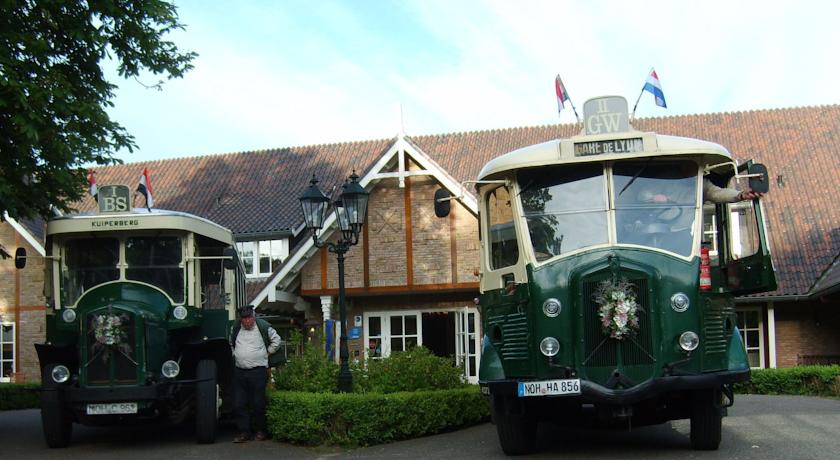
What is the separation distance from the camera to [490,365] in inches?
372

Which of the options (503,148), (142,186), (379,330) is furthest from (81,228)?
(503,148)

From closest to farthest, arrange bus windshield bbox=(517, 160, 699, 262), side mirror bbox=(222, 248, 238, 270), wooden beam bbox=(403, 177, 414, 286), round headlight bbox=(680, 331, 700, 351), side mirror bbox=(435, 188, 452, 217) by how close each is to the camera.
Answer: round headlight bbox=(680, 331, 700, 351) < bus windshield bbox=(517, 160, 699, 262) < side mirror bbox=(435, 188, 452, 217) < side mirror bbox=(222, 248, 238, 270) < wooden beam bbox=(403, 177, 414, 286)

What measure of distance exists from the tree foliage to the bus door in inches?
321

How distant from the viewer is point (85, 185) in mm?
13930

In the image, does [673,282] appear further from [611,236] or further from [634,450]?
[634,450]

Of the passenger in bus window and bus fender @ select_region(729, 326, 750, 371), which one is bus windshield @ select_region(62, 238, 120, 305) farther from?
bus fender @ select_region(729, 326, 750, 371)

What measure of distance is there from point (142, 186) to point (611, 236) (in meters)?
11.5

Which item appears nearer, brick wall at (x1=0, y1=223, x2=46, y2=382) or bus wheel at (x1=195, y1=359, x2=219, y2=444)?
bus wheel at (x1=195, y1=359, x2=219, y2=444)

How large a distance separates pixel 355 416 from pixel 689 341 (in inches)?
176

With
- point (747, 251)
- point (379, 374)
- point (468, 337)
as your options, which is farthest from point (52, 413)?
point (468, 337)

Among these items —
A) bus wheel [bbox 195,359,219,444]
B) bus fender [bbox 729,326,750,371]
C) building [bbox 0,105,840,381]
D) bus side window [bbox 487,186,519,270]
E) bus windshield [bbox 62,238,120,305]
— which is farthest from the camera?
building [bbox 0,105,840,381]

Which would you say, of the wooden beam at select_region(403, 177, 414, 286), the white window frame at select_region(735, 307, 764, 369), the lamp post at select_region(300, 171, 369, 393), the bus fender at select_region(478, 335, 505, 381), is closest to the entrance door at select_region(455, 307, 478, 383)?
the wooden beam at select_region(403, 177, 414, 286)

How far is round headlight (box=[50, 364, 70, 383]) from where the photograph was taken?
37.8 feet

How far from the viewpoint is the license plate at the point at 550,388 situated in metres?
8.52
